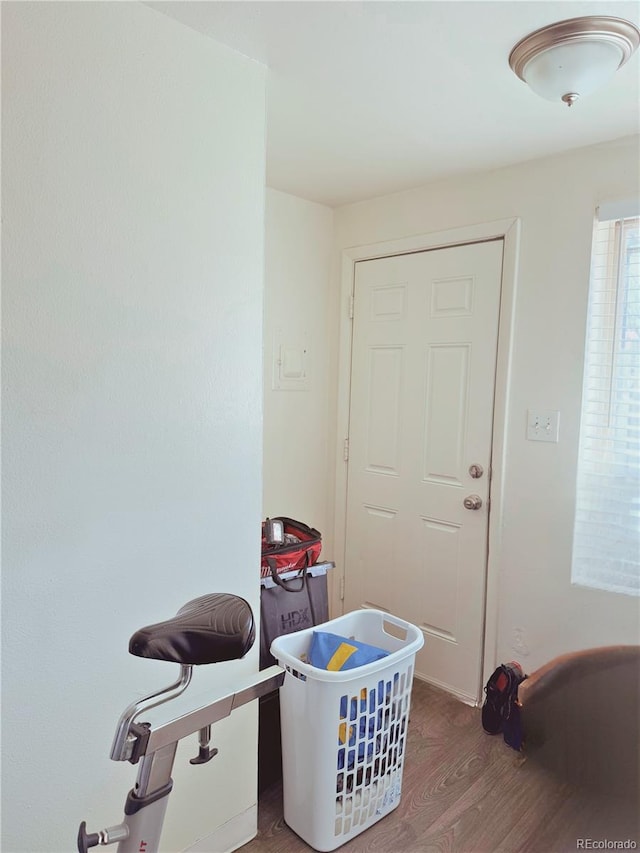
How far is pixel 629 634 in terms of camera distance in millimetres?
2125

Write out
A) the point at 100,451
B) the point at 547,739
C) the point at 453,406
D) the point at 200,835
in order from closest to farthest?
1. the point at 547,739
2. the point at 100,451
3. the point at 200,835
4. the point at 453,406

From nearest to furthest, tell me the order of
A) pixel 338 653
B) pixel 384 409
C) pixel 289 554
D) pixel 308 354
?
pixel 338 653
pixel 289 554
pixel 384 409
pixel 308 354

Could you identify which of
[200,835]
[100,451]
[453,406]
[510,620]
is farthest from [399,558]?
[100,451]

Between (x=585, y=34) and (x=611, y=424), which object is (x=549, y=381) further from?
(x=585, y=34)

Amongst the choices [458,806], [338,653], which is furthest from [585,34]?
[458,806]

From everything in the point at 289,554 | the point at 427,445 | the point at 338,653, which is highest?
the point at 427,445

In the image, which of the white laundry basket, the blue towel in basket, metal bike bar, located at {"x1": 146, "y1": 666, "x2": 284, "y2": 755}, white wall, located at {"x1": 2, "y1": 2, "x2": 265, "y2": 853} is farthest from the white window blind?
metal bike bar, located at {"x1": 146, "y1": 666, "x2": 284, "y2": 755}

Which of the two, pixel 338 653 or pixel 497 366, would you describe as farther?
pixel 497 366

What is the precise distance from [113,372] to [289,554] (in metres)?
0.99

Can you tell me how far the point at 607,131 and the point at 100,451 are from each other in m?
2.00

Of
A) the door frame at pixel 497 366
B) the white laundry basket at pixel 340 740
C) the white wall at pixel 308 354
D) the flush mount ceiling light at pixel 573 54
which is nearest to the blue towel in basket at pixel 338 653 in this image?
the white laundry basket at pixel 340 740

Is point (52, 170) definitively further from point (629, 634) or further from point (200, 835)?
point (629, 634)

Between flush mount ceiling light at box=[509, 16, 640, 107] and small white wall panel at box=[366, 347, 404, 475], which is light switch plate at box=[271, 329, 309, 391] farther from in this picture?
flush mount ceiling light at box=[509, 16, 640, 107]

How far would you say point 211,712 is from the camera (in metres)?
0.96
